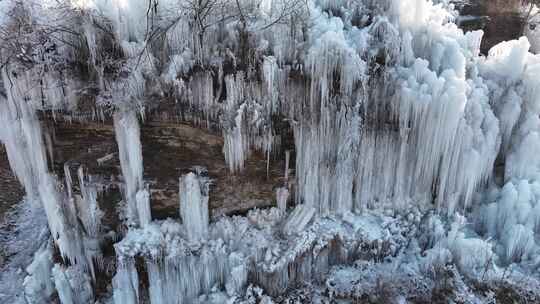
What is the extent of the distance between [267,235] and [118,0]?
4.20 m

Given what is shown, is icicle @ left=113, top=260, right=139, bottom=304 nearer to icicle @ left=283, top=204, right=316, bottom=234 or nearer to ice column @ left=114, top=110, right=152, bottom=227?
ice column @ left=114, top=110, right=152, bottom=227

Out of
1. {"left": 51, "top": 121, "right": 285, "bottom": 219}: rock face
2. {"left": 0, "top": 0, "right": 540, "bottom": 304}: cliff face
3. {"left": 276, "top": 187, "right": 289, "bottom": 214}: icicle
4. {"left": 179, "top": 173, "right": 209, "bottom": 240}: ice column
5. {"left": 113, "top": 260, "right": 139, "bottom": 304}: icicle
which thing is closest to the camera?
{"left": 0, "top": 0, "right": 540, "bottom": 304}: cliff face

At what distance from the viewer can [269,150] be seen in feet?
21.5

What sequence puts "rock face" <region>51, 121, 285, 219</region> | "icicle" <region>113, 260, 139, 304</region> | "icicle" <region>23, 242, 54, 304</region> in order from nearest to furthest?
1. "rock face" <region>51, 121, 285, 219</region>
2. "icicle" <region>113, 260, 139, 304</region>
3. "icicle" <region>23, 242, 54, 304</region>

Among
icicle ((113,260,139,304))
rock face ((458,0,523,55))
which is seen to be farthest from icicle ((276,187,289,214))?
rock face ((458,0,523,55))

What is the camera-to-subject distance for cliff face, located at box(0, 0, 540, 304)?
6035mm

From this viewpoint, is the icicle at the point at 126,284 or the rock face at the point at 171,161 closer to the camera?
the rock face at the point at 171,161

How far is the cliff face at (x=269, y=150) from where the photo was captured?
6035 mm

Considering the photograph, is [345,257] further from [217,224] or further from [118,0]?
[118,0]

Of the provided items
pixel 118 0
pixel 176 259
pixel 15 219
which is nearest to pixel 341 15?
pixel 118 0

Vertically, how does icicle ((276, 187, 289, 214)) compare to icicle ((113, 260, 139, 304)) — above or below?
above

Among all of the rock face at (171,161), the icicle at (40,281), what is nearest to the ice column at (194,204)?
the rock face at (171,161)

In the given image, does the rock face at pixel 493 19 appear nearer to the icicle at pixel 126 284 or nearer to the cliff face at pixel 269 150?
the cliff face at pixel 269 150

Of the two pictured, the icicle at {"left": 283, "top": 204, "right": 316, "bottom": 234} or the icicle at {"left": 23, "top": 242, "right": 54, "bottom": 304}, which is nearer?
the icicle at {"left": 283, "top": 204, "right": 316, "bottom": 234}
